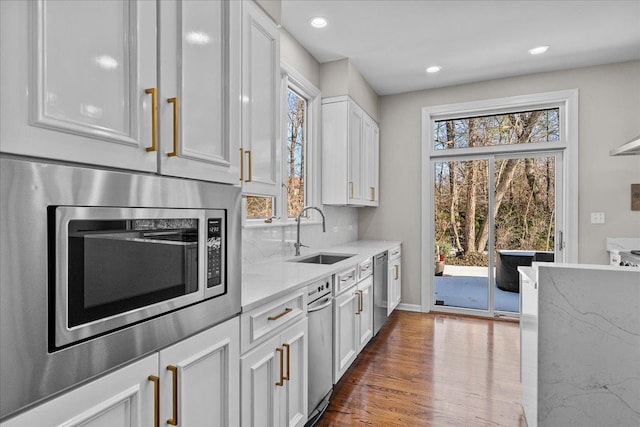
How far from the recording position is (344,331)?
8.16 feet

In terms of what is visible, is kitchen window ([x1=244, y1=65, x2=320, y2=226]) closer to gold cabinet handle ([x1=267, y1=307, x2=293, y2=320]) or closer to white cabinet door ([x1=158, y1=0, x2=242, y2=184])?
gold cabinet handle ([x1=267, y1=307, x2=293, y2=320])

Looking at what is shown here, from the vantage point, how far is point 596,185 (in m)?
3.73

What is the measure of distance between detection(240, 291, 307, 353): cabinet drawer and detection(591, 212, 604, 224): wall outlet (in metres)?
3.57

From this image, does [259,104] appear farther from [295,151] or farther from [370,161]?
[370,161]

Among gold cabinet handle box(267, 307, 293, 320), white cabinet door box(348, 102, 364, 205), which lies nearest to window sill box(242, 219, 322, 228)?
white cabinet door box(348, 102, 364, 205)

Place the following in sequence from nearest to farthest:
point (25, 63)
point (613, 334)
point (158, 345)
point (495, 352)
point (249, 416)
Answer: point (25, 63) < point (158, 345) < point (249, 416) < point (613, 334) < point (495, 352)

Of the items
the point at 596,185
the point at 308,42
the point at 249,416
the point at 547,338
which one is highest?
the point at 308,42

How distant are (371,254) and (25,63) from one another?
281cm

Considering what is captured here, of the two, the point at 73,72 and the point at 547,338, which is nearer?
the point at 73,72

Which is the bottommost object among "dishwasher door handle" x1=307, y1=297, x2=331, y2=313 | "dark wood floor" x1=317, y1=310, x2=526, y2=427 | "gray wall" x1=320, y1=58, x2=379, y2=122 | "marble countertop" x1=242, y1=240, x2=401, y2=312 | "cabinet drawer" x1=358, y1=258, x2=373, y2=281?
"dark wood floor" x1=317, y1=310, x2=526, y2=427

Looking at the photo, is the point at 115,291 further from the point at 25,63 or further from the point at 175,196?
the point at 25,63

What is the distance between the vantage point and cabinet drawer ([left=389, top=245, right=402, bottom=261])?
12.9 ft

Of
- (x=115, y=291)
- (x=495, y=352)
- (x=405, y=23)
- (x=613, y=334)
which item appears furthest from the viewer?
(x=495, y=352)

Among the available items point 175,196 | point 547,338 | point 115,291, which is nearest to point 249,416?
point 115,291
